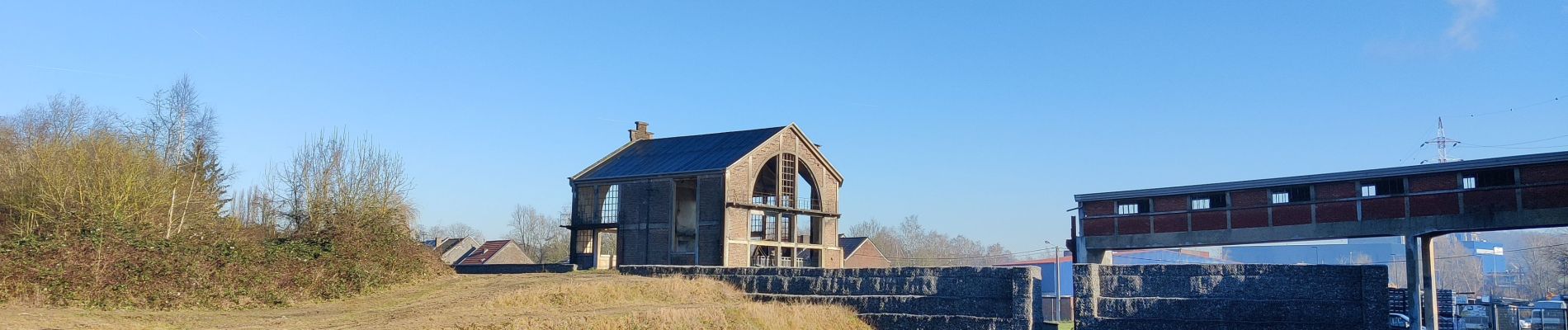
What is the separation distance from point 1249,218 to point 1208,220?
1171 mm

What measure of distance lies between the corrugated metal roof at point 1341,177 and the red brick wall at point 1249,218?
0.69 metres

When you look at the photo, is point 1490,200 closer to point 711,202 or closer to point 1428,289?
point 1428,289

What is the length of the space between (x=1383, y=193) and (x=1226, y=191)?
13.6ft

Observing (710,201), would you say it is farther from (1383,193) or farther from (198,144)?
(1383,193)

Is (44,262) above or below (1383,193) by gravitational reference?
below

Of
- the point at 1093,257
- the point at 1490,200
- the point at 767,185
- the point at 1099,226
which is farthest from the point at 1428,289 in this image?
the point at 767,185

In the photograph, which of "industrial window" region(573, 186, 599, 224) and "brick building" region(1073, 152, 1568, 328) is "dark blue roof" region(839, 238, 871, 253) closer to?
"industrial window" region(573, 186, 599, 224)

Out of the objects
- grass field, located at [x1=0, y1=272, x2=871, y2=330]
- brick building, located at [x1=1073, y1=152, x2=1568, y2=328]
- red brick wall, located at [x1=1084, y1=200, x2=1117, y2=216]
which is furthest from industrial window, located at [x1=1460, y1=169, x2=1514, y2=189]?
grass field, located at [x1=0, y1=272, x2=871, y2=330]

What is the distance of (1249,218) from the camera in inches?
1193

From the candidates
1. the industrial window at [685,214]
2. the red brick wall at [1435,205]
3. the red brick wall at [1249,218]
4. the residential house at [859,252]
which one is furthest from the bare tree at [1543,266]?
the industrial window at [685,214]

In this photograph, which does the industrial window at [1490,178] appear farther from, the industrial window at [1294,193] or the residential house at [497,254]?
the residential house at [497,254]

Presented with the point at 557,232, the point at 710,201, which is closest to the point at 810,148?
the point at 710,201

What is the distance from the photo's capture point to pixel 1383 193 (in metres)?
27.7

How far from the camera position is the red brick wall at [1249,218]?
30.0 m
